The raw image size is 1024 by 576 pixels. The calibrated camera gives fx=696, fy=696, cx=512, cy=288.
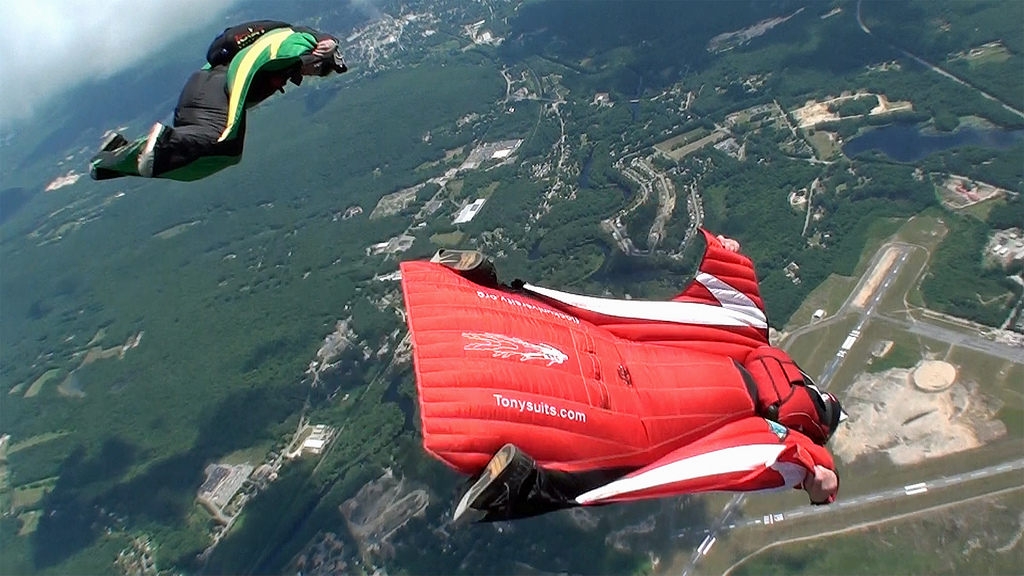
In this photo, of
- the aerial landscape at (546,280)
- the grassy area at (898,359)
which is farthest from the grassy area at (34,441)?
the grassy area at (898,359)

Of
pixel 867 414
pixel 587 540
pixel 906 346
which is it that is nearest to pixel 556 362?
pixel 587 540

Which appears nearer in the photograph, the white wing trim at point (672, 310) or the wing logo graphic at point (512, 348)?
the wing logo graphic at point (512, 348)

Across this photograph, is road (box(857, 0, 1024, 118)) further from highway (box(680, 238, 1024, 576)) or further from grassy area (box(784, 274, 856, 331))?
grassy area (box(784, 274, 856, 331))

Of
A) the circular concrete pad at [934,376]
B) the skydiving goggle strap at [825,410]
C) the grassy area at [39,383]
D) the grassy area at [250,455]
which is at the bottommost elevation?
the grassy area at [39,383]

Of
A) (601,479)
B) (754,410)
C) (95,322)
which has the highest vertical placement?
(601,479)

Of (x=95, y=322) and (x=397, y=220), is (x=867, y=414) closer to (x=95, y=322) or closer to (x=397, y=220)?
(x=397, y=220)

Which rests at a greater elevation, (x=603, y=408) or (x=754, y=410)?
(x=603, y=408)

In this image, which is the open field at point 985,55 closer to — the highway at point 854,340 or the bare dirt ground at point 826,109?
the bare dirt ground at point 826,109

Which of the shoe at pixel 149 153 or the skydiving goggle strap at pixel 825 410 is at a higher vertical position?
the shoe at pixel 149 153

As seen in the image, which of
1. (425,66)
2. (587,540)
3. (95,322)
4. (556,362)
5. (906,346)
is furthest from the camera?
(425,66)
